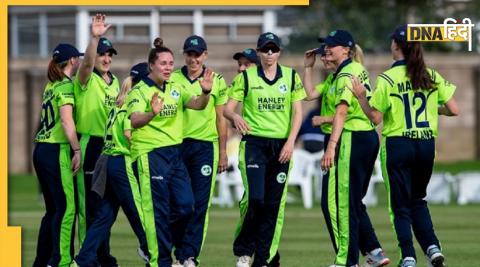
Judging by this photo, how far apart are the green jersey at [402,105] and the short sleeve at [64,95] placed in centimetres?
305

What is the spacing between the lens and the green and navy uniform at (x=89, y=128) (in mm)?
14594

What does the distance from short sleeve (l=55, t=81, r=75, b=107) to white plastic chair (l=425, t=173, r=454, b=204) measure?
16202 millimetres

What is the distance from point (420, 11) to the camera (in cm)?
4381

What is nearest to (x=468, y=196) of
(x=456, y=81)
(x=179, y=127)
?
(x=456, y=81)

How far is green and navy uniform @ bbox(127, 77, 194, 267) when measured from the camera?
1366cm

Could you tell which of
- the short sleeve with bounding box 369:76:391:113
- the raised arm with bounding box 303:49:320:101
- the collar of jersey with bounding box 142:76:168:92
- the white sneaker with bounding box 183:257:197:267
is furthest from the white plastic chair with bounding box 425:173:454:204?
the collar of jersey with bounding box 142:76:168:92

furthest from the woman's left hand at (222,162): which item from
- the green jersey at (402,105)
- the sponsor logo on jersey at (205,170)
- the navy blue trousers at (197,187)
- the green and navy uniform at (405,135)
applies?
the green jersey at (402,105)

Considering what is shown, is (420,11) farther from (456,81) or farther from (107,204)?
(107,204)

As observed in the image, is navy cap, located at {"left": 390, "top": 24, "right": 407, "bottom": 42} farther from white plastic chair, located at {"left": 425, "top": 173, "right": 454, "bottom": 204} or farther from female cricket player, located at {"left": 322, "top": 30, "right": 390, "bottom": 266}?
white plastic chair, located at {"left": 425, "top": 173, "right": 454, "bottom": 204}

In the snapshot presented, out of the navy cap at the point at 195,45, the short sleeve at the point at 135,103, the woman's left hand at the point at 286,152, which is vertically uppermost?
the navy cap at the point at 195,45

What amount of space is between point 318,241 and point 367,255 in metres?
4.50

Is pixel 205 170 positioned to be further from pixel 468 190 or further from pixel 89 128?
pixel 468 190

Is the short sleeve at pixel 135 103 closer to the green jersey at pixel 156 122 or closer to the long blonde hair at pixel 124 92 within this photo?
the green jersey at pixel 156 122

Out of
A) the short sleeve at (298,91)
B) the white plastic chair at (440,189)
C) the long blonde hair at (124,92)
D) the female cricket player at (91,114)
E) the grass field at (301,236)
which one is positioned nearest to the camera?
the long blonde hair at (124,92)
